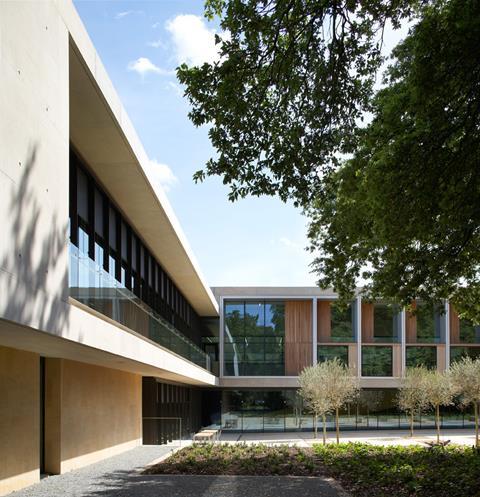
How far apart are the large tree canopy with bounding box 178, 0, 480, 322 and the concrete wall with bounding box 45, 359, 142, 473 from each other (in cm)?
758

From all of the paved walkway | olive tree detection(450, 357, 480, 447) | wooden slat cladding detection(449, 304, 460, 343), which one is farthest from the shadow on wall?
wooden slat cladding detection(449, 304, 460, 343)

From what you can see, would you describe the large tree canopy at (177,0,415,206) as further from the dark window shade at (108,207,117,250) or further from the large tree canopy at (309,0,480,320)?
the dark window shade at (108,207,117,250)

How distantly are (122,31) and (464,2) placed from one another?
5.47 metres

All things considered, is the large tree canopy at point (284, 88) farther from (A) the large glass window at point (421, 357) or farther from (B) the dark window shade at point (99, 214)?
(A) the large glass window at point (421, 357)

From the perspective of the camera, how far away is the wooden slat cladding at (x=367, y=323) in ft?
154

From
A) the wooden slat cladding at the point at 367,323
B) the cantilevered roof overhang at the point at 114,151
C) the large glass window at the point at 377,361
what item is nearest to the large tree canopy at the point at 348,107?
the cantilevered roof overhang at the point at 114,151

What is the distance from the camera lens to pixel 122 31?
11.8 m

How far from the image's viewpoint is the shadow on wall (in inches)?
337

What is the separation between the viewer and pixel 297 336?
46312mm

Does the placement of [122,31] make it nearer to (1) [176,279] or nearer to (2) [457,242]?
(2) [457,242]

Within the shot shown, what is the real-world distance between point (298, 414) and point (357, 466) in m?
28.3

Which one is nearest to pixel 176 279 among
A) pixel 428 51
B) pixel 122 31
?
pixel 122 31

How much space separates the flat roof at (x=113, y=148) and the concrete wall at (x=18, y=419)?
4.72 m

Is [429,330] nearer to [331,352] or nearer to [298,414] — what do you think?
[331,352]
